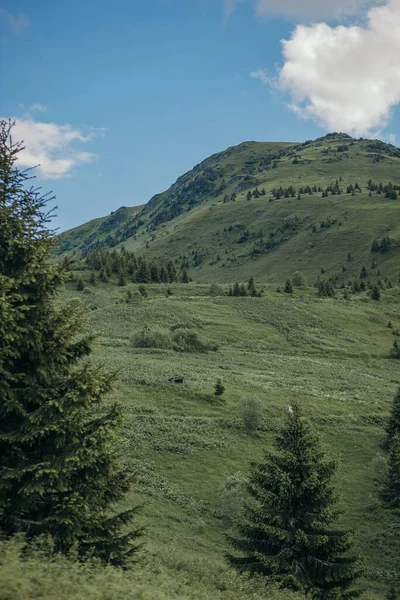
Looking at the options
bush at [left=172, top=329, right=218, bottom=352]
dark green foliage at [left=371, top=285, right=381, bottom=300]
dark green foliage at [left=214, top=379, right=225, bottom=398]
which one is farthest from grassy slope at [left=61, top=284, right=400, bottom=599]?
dark green foliage at [left=371, top=285, right=381, bottom=300]

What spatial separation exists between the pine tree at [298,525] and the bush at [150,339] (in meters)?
58.9

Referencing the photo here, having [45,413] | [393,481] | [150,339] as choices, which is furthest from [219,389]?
[45,413]

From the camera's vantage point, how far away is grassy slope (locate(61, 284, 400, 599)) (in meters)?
29.7

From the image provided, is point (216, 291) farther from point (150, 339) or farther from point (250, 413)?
point (250, 413)

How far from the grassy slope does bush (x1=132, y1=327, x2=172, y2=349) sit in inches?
91.7

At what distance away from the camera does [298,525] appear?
55.7ft

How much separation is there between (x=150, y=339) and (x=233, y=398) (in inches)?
1035

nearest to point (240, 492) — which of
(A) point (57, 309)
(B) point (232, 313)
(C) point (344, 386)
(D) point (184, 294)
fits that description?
(A) point (57, 309)

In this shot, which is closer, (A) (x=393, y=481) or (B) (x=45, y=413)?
(B) (x=45, y=413)

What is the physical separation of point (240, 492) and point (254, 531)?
1533cm

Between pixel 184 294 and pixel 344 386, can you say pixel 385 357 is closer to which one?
pixel 344 386

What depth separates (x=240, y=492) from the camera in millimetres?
32219

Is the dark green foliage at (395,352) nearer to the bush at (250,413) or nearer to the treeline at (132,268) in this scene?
the bush at (250,413)

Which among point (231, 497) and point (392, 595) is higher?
point (231, 497)
